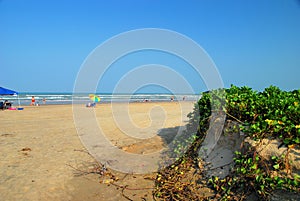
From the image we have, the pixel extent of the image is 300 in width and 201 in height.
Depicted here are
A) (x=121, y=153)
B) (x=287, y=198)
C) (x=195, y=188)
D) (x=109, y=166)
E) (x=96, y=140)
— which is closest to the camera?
(x=287, y=198)

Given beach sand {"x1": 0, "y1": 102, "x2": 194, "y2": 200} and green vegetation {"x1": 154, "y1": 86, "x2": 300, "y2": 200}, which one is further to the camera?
beach sand {"x1": 0, "y1": 102, "x2": 194, "y2": 200}

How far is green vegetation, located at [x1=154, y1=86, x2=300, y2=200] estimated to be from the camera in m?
3.09

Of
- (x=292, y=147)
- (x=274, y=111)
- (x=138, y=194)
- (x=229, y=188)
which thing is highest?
(x=274, y=111)

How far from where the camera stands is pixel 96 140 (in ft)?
29.2

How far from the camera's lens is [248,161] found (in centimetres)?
333

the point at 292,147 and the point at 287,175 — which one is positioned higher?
the point at 292,147

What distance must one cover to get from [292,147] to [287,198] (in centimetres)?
66

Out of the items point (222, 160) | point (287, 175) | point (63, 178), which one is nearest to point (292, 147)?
point (287, 175)

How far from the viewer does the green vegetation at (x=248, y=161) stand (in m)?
3.09

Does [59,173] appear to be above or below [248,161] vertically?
below

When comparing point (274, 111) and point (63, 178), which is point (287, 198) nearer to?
point (274, 111)

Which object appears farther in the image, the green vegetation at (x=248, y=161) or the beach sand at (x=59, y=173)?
the beach sand at (x=59, y=173)

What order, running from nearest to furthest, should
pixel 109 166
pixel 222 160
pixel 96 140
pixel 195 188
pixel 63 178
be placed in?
pixel 195 188
pixel 222 160
pixel 63 178
pixel 109 166
pixel 96 140

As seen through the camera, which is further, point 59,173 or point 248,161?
point 59,173
